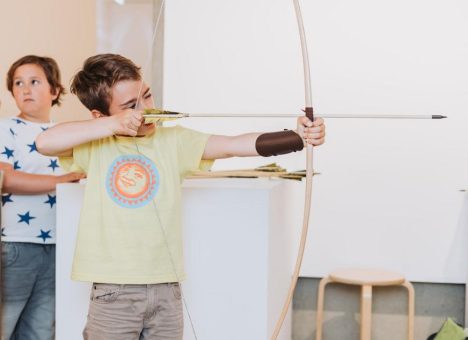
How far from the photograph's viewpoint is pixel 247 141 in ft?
4.30

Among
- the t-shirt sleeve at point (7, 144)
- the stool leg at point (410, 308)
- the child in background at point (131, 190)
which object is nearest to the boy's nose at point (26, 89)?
the t-shirt sleeve at point (7, 144)

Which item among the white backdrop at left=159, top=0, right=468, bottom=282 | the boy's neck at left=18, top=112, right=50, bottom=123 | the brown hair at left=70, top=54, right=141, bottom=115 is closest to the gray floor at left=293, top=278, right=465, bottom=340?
the white backdrop at left=159, top=0, right=468, bottom=282

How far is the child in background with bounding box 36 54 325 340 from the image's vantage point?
127 cm

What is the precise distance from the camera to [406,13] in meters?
2.50

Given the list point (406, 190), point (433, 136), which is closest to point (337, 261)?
point (406, 190)

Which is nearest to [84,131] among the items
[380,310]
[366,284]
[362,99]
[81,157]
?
[81,157]

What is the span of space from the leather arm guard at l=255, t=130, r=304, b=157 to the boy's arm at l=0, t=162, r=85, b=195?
0.54 m

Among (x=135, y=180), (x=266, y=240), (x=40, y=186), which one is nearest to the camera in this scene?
(x=135, y=180)

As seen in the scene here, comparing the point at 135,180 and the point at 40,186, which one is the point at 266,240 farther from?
the point at 40,186

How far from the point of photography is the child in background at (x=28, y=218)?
169cm

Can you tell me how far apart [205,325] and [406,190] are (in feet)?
4.03

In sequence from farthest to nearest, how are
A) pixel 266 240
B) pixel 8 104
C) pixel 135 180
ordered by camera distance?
pixel 8 104
pixel 266 240
pixel 135 180

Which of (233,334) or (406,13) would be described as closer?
(233,334)

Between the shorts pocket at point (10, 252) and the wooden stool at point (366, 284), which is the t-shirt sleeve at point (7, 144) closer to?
the shorts pocket at point (10, 252)
